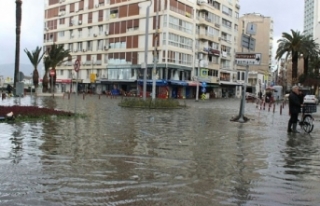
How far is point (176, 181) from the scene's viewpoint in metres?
6.63

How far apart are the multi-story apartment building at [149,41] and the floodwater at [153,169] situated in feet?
174

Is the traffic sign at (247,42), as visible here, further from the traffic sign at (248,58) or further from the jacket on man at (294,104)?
the jacket on man at (294,104)

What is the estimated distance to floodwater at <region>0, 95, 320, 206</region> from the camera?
5.66 metres

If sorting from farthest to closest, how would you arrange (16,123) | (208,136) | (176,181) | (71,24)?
(71,24)
(16,123)
(208,136)
(176,181)

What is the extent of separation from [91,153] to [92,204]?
384 cm

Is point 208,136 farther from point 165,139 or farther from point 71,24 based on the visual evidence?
point 71,24

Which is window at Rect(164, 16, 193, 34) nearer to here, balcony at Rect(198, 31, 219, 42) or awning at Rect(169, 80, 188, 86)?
balcony at Rect(198, 31, 219, 42)

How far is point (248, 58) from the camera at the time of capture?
715 inches

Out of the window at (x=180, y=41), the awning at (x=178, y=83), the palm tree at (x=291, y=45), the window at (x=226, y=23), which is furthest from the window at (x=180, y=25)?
the palm tree at (x=291, y=45)

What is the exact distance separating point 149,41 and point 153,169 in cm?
6464

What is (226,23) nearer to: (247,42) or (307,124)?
(247,42)

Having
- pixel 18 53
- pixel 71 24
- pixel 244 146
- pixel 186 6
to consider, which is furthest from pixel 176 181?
pixel 71 24

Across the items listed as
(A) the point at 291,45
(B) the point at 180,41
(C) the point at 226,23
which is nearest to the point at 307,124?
(A) the point at 291,45

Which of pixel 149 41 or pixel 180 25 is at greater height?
pixel 180 25
